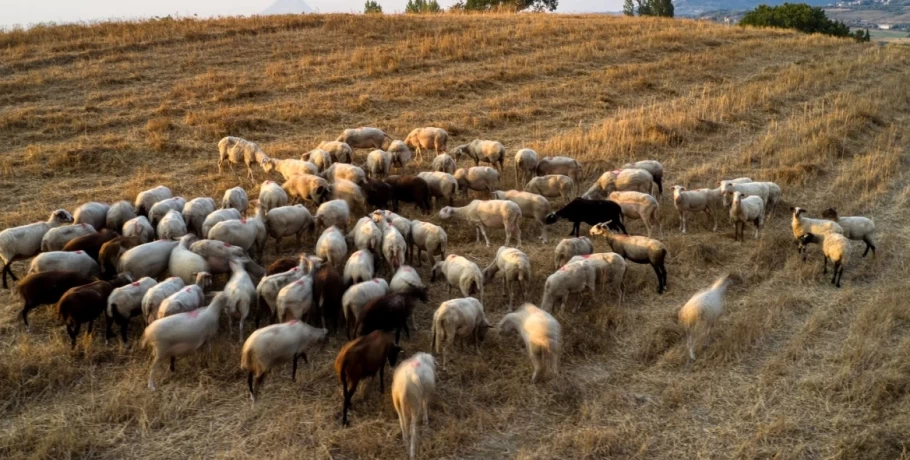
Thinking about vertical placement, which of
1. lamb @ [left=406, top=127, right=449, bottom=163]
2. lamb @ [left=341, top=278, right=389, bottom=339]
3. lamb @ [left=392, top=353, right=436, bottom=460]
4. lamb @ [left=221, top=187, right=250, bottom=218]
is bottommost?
lamb @ [left=392, top=353, right=436, bottom=460]

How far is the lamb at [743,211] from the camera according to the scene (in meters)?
10.2

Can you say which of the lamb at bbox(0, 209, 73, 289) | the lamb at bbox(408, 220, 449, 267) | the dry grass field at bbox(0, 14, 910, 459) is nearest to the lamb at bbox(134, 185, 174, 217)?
the lamb at bbox(0, 209, 73, 289)

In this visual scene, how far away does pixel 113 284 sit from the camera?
7750 mm

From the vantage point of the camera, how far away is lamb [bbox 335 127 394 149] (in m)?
14.3

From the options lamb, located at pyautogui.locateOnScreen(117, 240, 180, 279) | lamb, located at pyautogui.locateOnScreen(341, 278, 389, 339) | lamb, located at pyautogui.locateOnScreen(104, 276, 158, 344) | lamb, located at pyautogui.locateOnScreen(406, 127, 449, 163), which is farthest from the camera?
lamb, located at pyautogui.locateOnScreen(406, 127, 449, 163)

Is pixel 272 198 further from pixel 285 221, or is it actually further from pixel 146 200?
pixel 146 200

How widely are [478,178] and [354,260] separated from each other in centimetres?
423

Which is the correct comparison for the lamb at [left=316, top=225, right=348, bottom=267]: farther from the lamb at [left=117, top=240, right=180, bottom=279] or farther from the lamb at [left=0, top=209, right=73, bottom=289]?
the lamb at [left=0, top=209, right=73, bottom=289]

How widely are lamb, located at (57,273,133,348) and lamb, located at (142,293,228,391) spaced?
0.91 m

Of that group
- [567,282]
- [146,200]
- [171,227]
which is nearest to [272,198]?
[171,227]

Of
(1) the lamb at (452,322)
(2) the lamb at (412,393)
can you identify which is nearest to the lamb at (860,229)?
(1) the lamb at (452,322)

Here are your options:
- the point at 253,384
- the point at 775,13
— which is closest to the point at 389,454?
the point at 253,384

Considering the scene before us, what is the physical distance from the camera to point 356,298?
24.6ft

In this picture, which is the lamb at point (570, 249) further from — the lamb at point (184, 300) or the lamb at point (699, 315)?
the lamb at point (184, 300)
